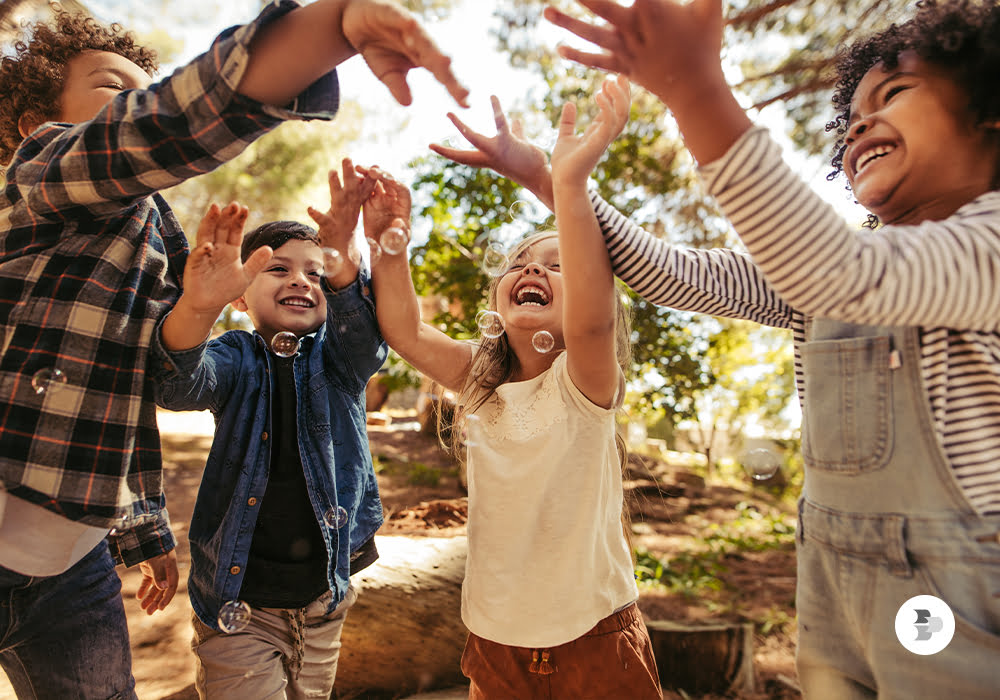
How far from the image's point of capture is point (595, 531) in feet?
5.28

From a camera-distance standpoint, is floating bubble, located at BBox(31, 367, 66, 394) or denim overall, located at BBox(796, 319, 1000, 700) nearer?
denim overall, located at BBox(796, 319, 1000, 700)

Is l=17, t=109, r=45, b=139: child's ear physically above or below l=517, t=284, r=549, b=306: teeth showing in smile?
above

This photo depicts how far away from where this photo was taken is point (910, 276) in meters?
0.92

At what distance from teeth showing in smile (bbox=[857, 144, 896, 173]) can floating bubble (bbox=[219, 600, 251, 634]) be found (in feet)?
6.21

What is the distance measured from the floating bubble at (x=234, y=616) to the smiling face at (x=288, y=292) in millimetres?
817

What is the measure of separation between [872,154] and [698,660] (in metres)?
2.99

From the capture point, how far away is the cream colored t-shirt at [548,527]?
1.56 metres

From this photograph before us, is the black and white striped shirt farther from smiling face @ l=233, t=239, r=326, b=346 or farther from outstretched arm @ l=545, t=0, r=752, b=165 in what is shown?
smiling face @ l=233, t=239, r=326, b=346

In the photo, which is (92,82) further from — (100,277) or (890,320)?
(890,320)

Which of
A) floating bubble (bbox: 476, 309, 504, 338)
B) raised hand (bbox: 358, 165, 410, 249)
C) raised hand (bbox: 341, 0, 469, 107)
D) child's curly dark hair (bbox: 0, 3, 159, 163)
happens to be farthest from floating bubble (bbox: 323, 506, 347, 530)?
child's curly dark hair (bbox: 0, 3, 159, 163)

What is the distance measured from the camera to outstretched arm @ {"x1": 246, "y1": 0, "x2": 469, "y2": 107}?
3.69 feet

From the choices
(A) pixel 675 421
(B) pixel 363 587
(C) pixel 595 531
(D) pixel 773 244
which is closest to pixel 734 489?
(A) pixel 675 421

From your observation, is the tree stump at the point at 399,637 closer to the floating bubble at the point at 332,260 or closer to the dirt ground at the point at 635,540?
the dirt ground at the point at 635,540

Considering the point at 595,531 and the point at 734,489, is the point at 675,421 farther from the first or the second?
the point at 734,489
